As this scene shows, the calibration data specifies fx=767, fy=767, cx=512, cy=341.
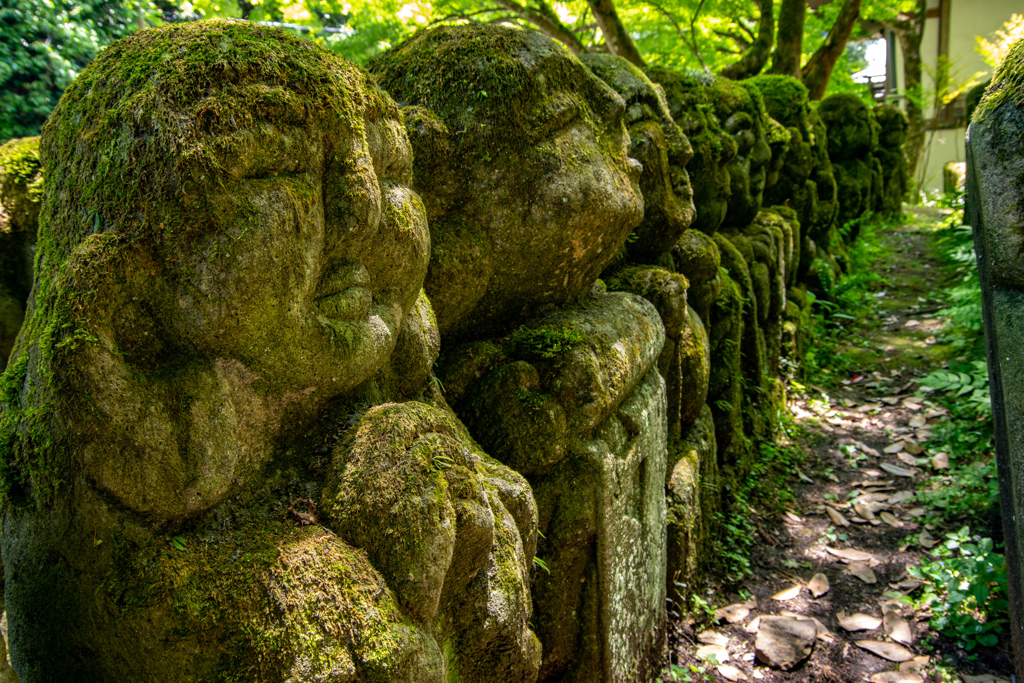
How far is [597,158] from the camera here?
2.37m

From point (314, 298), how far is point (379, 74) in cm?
110

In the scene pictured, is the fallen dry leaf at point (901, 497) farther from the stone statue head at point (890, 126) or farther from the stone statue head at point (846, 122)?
the stone statue head at point (890, 126)

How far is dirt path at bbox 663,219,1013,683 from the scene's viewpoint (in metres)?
3.23

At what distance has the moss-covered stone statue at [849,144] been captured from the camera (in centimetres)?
959

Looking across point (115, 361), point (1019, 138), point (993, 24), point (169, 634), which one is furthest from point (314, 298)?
point (993, 24)

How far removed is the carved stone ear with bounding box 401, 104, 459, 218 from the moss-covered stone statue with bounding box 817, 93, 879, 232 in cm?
859

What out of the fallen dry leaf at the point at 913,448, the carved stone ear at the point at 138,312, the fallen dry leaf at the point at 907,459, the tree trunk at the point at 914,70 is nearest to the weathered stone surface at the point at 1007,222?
the carved stone ear at the point at 138,312

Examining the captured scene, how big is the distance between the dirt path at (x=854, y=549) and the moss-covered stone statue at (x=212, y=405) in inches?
80.0

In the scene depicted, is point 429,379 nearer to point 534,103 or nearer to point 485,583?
point 485,583

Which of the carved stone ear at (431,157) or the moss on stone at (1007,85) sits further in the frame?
the moss on stone at (1007,85)

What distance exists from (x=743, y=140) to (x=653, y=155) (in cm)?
185

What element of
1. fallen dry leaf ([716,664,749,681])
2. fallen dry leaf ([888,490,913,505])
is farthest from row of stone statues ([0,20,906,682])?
fallen dry leaf ([888,490,913,505])

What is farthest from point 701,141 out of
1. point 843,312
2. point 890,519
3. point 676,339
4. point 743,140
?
point 843,312

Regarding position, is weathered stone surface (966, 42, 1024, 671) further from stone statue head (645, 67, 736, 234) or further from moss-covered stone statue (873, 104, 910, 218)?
moss-covered stone statue (873, 104, 910, 218)
